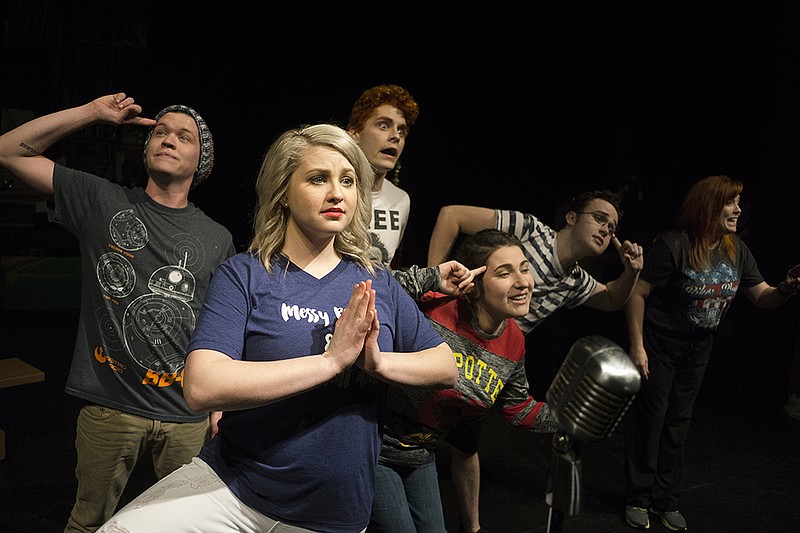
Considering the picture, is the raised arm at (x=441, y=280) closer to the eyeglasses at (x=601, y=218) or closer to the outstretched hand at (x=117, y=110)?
the outstretched hand at (x=117, y=110)

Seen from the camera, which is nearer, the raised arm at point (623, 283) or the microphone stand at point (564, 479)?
the microphone stand at point (564, 479)

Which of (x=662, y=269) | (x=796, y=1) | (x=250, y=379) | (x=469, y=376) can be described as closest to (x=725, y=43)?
(x=796, y=1)

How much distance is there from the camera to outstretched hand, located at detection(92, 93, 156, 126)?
2.21m

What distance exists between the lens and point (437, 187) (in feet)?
23.4

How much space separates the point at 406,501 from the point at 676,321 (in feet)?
6.45

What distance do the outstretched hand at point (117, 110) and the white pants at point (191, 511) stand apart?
130 cm

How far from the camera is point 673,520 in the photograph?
343 centimetres

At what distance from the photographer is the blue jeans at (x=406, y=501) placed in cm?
201

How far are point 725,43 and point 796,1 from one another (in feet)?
2.01

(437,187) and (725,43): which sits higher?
(725,43)

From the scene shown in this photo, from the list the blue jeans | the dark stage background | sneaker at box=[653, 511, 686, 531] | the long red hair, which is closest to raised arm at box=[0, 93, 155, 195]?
the blue jeans

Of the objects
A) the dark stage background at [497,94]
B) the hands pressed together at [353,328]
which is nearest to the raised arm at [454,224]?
the hands pressed together at [353,328]

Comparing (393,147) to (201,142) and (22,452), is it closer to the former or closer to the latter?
(201,142)

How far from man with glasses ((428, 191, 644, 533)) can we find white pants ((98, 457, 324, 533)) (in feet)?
5.84
